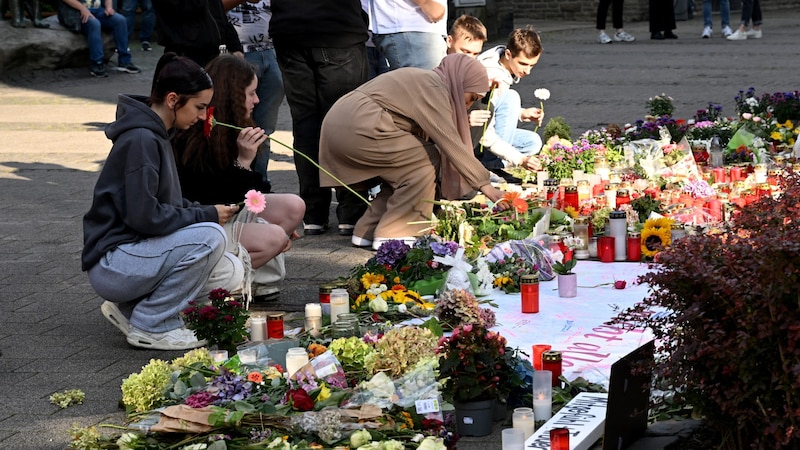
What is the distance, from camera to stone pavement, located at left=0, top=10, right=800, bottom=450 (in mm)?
4812

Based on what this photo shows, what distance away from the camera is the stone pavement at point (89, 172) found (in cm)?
481

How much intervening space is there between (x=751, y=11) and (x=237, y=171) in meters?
13.7

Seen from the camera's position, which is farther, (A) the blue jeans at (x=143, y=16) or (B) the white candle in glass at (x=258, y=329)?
(A) the blue jeans at (x=143, y=16)

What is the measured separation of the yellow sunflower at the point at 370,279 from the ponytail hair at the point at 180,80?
3.56ft

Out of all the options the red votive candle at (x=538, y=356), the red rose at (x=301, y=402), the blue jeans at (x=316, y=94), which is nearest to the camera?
the red rose at (x=301, y=402)

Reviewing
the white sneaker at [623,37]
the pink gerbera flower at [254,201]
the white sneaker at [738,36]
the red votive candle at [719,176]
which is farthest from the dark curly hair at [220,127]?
the white sneaker at [738,36]

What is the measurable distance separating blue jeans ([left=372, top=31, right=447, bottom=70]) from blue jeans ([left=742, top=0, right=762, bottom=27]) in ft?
36.7

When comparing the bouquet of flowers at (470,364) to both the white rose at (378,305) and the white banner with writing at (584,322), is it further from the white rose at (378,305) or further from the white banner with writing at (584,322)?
the white rose at (378,305)

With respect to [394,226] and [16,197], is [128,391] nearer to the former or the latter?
[394,226]

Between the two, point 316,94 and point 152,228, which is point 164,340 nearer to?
point 152,228

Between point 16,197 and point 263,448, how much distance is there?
567 centimetres

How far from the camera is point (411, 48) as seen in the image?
785 cm

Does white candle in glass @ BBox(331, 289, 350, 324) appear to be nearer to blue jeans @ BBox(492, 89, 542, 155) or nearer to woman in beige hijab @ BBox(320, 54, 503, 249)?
woman in beige hijab @ BBox(320, 54, 503, 249)

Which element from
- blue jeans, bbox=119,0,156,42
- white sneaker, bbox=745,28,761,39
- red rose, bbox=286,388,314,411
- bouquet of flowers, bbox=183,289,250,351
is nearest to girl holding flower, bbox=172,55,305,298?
bouquet of flowers, bbox=183,289,250,351
